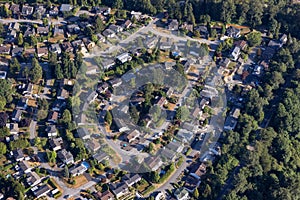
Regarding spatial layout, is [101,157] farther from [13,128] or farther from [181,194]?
[13,128]

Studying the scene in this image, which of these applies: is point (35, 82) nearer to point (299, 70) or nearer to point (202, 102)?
point (202, 102)

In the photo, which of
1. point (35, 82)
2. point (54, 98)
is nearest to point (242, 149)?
point (54, 98)

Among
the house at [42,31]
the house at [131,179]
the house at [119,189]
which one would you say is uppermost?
the house at [42,31]

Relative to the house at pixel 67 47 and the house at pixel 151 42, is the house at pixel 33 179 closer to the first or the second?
the house at pixel 67 47

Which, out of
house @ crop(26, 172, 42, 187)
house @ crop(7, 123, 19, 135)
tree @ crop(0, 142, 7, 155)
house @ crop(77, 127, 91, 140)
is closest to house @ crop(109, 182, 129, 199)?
house @ crop(77, 127, 91, 140)

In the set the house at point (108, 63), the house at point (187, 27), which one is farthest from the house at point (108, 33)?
the house at point (187, 27)

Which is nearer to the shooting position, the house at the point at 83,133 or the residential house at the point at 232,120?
the house at the point at 83,133
